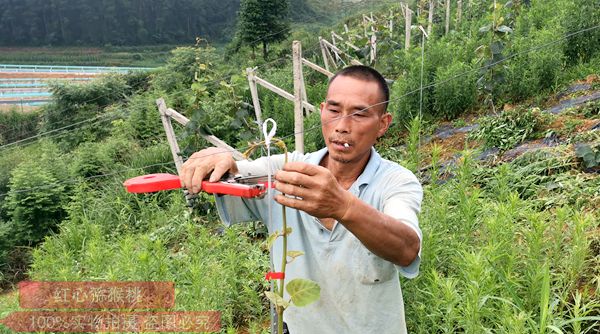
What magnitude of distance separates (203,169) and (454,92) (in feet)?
17.2

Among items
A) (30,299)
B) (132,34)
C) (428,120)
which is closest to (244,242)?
(30,299)

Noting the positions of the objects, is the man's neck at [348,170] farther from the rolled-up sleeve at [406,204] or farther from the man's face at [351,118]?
the rolled-up sleeve at [406,204]

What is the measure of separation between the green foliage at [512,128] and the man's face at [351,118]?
3.58m

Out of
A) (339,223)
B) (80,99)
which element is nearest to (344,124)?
(339,223)

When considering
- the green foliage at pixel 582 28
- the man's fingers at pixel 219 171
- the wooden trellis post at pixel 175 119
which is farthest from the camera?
the green foliage at pixel 582 28

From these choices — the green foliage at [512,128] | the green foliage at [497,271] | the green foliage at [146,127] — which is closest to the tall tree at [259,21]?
the green foliage at [146,127]

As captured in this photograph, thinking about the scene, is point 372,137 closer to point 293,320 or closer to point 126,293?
point 293,320

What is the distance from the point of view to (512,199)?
2.73 metres

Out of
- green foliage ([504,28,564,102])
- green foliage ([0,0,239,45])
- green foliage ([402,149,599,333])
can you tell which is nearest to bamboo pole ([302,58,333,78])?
green foliage ([504,28,564,102])

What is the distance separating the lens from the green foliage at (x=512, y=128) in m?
4.70

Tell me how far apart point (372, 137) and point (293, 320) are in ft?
2.45

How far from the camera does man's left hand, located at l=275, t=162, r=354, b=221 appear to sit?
3.38ft

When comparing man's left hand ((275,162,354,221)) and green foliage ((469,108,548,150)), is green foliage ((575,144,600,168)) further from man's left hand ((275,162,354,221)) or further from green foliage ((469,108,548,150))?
man's left hand ((275,162,354,221))

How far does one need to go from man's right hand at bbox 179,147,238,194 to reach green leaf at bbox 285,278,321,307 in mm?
449
